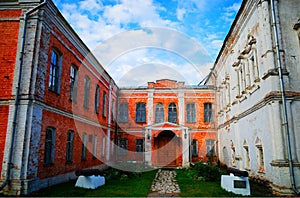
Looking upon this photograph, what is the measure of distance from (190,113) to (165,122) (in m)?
2.83

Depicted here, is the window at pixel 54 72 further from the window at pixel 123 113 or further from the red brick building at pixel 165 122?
the window at pixel 123 113

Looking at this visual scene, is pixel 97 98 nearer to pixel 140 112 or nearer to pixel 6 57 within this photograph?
pixel 140 112

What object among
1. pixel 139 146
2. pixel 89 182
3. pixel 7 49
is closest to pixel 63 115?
pixel 89 182

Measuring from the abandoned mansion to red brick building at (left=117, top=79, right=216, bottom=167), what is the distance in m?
3.36

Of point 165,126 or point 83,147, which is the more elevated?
point 165,126

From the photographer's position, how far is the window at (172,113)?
21.0 m

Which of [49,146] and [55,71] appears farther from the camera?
[55,71]

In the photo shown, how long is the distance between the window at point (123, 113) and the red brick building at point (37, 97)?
861cm

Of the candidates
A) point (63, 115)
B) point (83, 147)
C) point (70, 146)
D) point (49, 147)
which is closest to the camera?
point (49, 147)

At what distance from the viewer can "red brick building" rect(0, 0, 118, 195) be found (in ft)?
26.0

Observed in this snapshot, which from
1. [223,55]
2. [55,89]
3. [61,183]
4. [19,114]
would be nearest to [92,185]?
[61,183]

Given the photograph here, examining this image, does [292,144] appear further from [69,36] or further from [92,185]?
[69,36]

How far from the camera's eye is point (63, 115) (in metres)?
10.9

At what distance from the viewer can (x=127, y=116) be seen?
21.4 metres
